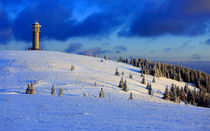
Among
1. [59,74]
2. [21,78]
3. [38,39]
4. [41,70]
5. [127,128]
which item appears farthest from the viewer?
[38,39]

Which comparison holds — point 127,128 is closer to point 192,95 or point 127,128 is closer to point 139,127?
point 139,127

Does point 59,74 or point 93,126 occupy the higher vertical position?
point 59,74

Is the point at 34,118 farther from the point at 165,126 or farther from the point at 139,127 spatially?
the point at 165,126

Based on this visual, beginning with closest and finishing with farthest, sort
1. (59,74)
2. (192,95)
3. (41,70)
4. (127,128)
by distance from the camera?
(127,128), (59,74), (41,70), (192,95)

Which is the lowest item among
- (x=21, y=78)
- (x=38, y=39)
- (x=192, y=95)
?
(x=192, y=95)

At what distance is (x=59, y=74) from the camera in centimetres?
4969

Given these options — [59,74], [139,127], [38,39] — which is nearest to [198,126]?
[139,127]

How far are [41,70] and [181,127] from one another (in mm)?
49053

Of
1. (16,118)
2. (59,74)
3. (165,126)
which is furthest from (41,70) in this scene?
(165,126)

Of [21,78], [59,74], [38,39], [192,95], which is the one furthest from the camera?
[38,39]

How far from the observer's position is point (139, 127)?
422 inches

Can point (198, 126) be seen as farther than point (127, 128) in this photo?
Yes

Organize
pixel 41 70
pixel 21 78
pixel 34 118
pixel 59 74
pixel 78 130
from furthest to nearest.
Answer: pixel 41 70
pixel 59 74
pixel 21 78
pixel 34 118
pixel 78 130

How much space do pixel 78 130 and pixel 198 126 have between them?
261 inches
